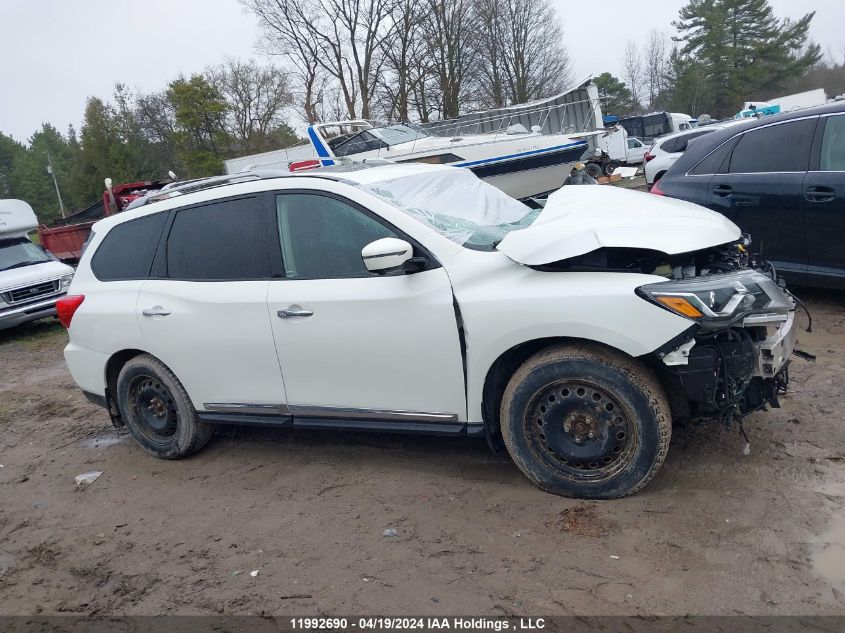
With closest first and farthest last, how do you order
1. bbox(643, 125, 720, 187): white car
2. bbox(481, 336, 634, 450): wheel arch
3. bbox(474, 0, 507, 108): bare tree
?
bbox(481, 336, 634, 450): wheel arch
bbox(643, 125, 720, 187): white car
bbox(474, 0, 507, 108): bare tree

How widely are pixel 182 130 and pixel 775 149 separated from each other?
36.8 meters

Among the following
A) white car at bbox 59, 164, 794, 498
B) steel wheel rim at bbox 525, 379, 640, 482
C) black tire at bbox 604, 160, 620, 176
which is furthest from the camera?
black tire at bbox 604, 160, 620, 176

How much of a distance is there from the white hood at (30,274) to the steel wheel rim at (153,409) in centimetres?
756

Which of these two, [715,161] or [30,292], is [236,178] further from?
[30,292]

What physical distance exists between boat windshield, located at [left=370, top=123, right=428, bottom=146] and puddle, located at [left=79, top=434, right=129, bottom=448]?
10514 millimetres

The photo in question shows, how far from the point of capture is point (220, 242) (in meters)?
4.36

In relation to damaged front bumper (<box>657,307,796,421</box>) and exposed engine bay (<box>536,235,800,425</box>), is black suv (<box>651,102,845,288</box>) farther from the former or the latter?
damaged front bumper (<box>657,307,796,421</box>)

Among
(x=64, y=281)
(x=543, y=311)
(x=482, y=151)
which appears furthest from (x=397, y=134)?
(x=543, y=311)

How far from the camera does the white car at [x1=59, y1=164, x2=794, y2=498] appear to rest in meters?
3.17

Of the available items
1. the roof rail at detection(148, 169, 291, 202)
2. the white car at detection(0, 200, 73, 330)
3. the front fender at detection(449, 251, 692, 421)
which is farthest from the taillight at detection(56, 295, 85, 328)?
the white car at detection(0, 200, 73, 330)

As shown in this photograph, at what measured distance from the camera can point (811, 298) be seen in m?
6.29

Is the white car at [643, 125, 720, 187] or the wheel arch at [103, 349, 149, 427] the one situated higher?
the white car at [643, 125, 720, 187]

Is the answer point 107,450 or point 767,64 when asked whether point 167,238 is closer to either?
point 107,450

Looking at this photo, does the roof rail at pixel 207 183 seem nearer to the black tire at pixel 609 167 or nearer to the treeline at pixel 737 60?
the black tire at pixel 609 167
